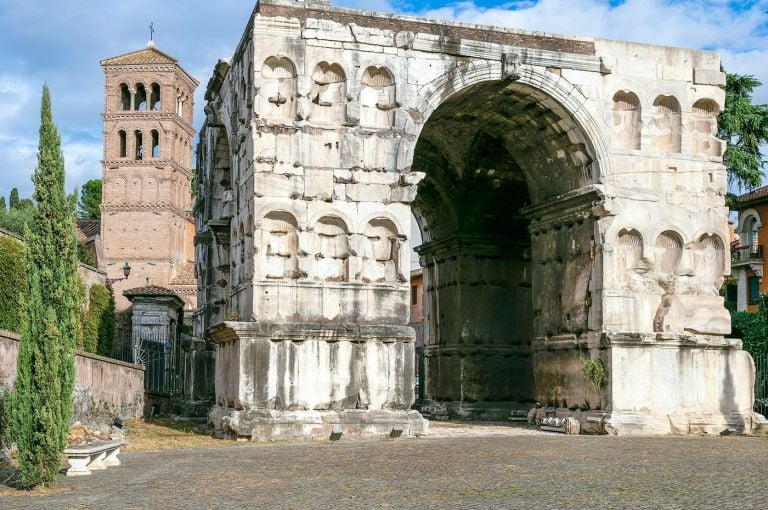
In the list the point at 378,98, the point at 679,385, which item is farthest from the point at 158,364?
the point at 679,385

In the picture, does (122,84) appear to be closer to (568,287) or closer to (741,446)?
(568,287)

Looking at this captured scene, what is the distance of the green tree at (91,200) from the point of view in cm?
8338

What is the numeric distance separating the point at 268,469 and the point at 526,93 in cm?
974

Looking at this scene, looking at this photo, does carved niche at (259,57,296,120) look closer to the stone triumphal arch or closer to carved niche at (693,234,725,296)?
the stone triumphal arch

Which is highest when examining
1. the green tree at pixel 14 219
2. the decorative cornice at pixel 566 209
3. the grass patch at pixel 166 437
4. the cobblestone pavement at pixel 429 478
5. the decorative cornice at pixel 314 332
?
the green tree at pixel 14 219

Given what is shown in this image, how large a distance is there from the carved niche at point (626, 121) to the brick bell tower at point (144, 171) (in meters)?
50.6

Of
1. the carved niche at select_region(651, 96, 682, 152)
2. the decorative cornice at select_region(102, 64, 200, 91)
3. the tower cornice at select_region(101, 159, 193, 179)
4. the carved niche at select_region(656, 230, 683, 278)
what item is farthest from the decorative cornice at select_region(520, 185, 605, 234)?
the decorative cornice at select_region(102, 64, 200, 91)

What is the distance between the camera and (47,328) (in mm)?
10367

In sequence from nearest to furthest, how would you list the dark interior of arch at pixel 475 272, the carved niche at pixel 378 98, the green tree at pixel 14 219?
the carved niche at pixel 378 98, the dark interior of arch at pixel 475 272, the green tree at pixel 14 219

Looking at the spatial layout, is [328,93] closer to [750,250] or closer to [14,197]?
[750,250]

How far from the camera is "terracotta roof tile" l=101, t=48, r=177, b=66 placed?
228ft

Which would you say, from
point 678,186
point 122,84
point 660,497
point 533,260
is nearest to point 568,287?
point 533,260

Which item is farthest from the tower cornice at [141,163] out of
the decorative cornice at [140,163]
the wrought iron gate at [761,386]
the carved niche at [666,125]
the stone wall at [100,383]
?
the carved niche at [666,125]

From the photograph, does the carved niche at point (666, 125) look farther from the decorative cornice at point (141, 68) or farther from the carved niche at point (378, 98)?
the decorative cornice at point (141, 68)
